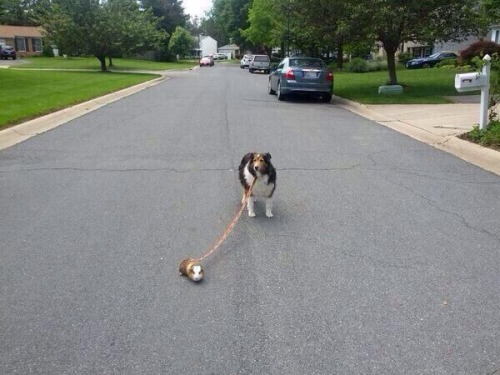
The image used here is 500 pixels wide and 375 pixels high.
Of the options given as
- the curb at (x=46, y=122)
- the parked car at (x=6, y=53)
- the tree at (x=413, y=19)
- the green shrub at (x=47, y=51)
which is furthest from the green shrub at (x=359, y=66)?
the green shrub at (x=47, y=51)

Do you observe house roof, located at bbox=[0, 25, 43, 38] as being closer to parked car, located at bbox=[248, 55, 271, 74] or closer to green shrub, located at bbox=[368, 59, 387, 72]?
parked car, located at bbox=[248, 55, 271, 74]

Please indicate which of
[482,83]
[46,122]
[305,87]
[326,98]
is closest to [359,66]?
[326,98]

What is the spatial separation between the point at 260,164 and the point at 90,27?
3507 centimetres

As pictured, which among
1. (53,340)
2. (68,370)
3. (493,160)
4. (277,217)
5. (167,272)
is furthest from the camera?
(493,160)

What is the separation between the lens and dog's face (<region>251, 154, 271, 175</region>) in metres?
5.24

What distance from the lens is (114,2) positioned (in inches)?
1489

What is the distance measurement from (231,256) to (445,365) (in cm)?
211

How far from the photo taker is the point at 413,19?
18.1m

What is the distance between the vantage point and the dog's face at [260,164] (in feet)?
17.2

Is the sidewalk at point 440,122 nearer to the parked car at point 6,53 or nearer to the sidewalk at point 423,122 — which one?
the sidewalk at point 423,122

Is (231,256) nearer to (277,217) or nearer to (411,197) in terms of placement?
(277,217)

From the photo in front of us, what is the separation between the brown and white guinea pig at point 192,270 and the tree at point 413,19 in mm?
14651

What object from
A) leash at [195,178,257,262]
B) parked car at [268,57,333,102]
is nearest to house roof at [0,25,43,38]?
parked car at [268,57,333,102]

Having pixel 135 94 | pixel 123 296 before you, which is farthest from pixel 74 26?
pixel 123 296
